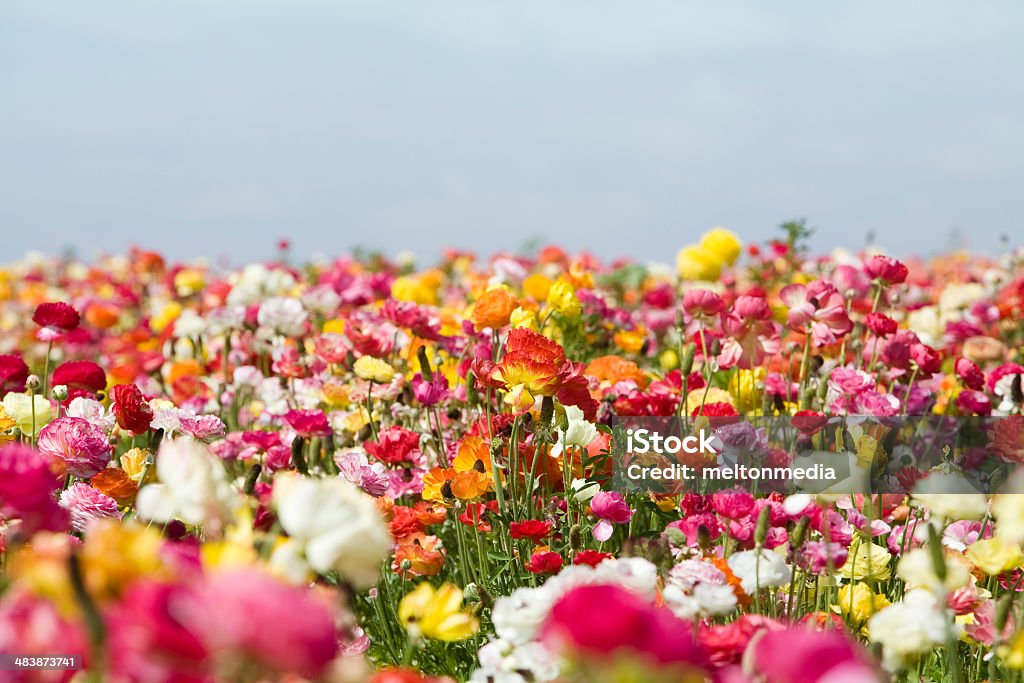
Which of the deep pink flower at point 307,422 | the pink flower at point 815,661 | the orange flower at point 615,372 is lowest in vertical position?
the orange flower at point 615,372

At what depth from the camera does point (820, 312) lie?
2.98 meters

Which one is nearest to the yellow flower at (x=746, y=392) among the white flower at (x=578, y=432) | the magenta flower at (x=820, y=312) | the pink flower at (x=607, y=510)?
the magenta flower at (x=820, y=312)

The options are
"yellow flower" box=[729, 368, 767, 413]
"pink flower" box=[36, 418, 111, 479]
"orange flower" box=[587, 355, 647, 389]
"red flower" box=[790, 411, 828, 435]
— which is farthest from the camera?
"yellow flower" box=[729, 368, 767, 413]

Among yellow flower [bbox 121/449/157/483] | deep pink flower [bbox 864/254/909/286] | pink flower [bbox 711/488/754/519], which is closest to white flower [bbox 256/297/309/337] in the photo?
yellow flower [bbox 121/449/157/483]

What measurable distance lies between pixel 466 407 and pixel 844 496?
1.36 meters

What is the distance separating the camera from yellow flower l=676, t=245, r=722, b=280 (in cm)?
478

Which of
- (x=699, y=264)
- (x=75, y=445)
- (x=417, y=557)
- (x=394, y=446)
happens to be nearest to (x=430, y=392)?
(x=394, y=446)

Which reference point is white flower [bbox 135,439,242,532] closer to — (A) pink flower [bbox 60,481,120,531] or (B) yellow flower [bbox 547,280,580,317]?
(A) pink flower [bbox 60,481,120,531]

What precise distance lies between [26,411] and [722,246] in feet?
11.3

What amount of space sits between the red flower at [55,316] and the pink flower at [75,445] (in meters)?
1.06

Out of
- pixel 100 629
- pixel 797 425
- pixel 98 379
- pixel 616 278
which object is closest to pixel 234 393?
pixel 98 379

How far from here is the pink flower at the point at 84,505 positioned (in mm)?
1825

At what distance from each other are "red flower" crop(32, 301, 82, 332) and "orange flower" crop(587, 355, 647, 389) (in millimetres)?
1611

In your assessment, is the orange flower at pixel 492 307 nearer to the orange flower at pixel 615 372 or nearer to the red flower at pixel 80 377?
the orange flower at pixel 615 372
